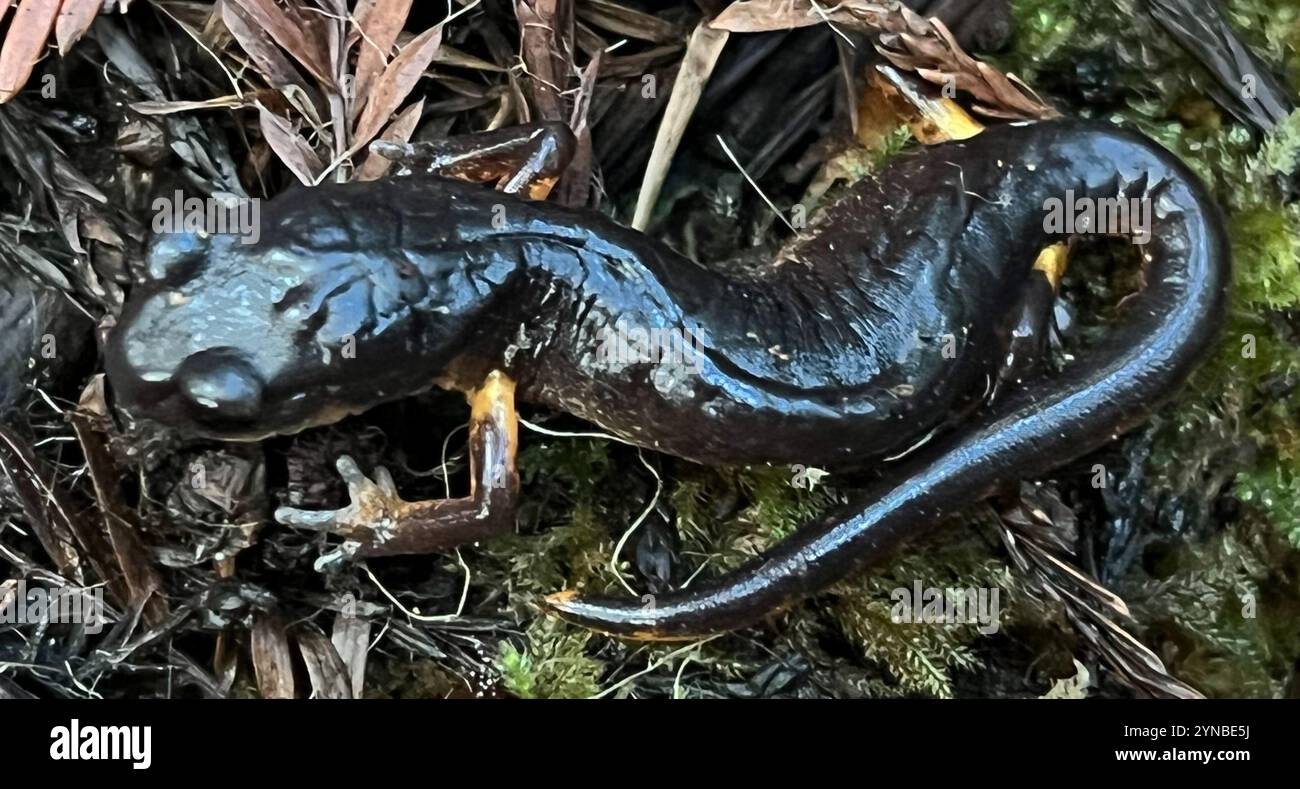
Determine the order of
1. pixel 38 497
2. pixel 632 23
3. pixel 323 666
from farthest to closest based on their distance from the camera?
pixel 632 23 → pixel 323 666 → pixel 38 497

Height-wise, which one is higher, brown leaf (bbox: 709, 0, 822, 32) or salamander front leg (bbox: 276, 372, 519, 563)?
brown leaf (bbox: 709, 0, 822, 32)

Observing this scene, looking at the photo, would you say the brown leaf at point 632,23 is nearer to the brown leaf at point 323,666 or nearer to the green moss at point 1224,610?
the brown leaf at point 323,666

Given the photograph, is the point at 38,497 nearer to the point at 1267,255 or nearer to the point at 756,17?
the point at 756,17

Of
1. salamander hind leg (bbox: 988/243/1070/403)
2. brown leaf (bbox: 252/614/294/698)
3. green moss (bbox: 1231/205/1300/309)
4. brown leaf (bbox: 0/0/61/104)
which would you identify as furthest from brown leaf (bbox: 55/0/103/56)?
green moss (bbox: 1231/205/1300/309)

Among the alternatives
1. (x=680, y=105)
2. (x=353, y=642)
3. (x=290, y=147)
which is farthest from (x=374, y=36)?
(x=353, y=642)

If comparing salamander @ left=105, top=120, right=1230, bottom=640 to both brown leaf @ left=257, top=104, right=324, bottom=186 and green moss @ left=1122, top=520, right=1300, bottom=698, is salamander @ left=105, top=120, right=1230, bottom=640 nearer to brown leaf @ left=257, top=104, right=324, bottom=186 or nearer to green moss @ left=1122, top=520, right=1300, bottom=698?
A: brown leaf @ left=257, top=104, right=324, bottom=186

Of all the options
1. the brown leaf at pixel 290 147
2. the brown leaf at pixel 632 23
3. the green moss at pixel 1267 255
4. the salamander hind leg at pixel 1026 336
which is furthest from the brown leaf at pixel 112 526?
the green moss at pixel 1267 255

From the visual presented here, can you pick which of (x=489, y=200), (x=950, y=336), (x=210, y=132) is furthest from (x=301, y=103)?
(x=950, y=336)
